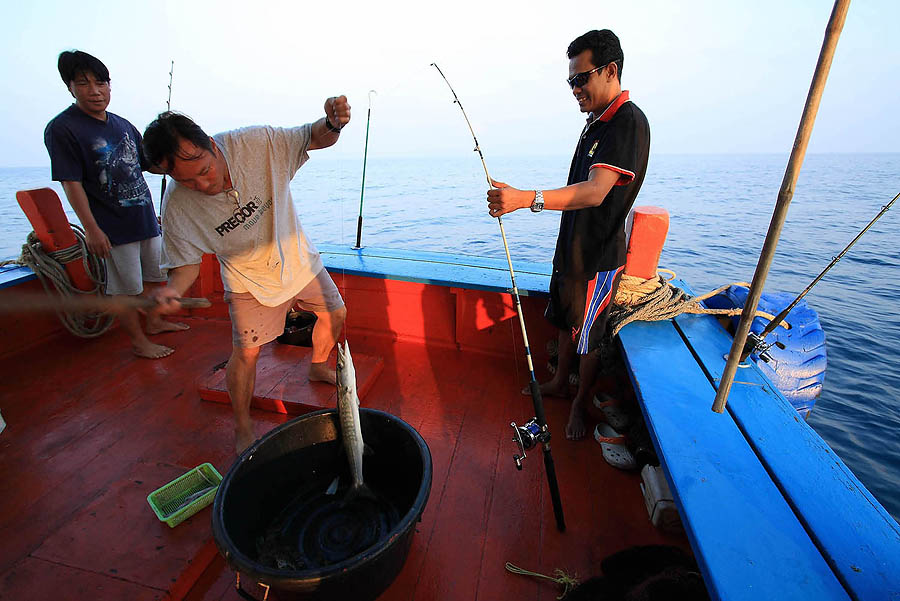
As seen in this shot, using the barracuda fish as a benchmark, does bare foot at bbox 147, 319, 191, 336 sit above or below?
below

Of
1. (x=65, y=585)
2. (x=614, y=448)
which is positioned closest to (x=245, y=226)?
(x=65, y=585)

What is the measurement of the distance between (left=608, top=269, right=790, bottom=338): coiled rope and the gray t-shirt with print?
2.15 metres

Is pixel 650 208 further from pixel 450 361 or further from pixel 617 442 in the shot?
pixel 450 361

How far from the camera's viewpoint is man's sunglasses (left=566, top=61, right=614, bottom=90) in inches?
82.7

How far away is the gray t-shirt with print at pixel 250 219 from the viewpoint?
86.6 inches

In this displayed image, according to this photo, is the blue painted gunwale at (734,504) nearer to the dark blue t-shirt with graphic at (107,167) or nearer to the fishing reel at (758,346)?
the fishing reel at (758,346)

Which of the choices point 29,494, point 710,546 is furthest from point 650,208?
point 29,494

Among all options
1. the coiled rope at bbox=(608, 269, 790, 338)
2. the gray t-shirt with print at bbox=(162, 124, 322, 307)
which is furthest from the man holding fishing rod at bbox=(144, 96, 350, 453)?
the coiled rope at bbox=(608, 269, 790, 338)

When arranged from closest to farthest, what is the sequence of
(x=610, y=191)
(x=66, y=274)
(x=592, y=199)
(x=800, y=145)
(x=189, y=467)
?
(x=800, y=145), (x=592, y=199), (x=610, y=191), (x=189, y=467), (x=66, y=274)

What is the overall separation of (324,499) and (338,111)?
6.94 feet

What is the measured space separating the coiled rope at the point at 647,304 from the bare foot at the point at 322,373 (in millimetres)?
2023

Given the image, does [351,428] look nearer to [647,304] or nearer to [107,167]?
[647,304]

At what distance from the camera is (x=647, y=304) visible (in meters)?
2.72

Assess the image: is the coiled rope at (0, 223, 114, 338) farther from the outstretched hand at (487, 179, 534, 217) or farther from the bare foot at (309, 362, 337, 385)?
the outstretched hand at (487, 179, 534, 217)
